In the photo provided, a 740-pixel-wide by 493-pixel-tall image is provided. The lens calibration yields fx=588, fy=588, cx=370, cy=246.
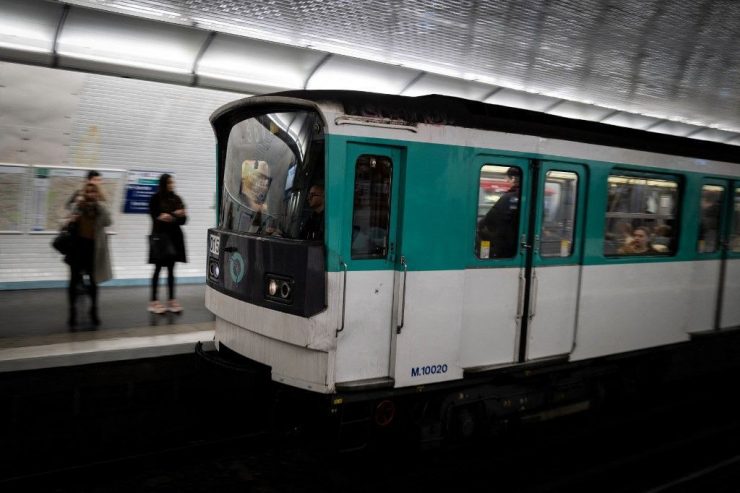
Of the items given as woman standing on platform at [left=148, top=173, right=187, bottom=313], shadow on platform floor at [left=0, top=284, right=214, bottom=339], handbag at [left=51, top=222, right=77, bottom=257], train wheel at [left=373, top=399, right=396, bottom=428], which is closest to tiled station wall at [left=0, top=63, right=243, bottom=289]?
shadow on platform floor at [left=0, top=284, right=214, bottom=339]

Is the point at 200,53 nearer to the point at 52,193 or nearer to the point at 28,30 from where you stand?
the point at 28,30

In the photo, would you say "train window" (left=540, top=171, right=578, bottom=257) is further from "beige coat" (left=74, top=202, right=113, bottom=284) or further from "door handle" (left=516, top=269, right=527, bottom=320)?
"beige coat" (left=74, top=202, right=113, bottom=284)

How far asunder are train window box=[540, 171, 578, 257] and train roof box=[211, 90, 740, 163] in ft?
1.32

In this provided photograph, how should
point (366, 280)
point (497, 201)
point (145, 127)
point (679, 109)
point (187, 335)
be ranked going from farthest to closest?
point (679, 109) < point (145, 127) < point (187, 335) < point (497, 201) < point (366, 280)

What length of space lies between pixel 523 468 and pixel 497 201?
99.3 inches

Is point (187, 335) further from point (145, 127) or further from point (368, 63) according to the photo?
point (368, 63)

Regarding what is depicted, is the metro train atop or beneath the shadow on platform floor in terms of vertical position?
atop

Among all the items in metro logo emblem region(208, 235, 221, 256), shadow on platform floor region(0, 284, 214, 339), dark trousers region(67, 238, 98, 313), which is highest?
metro logo emblem region(208, 235, 221, 256)

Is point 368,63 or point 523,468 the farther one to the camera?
point 368,63

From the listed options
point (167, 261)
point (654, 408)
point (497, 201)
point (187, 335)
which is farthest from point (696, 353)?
point (167, 261)

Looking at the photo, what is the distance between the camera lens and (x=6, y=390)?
538 centimetres

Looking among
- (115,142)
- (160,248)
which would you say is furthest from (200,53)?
(160,248)

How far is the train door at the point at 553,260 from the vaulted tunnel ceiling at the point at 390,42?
3.48 m

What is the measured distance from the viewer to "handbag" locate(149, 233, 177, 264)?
25.4 feet
